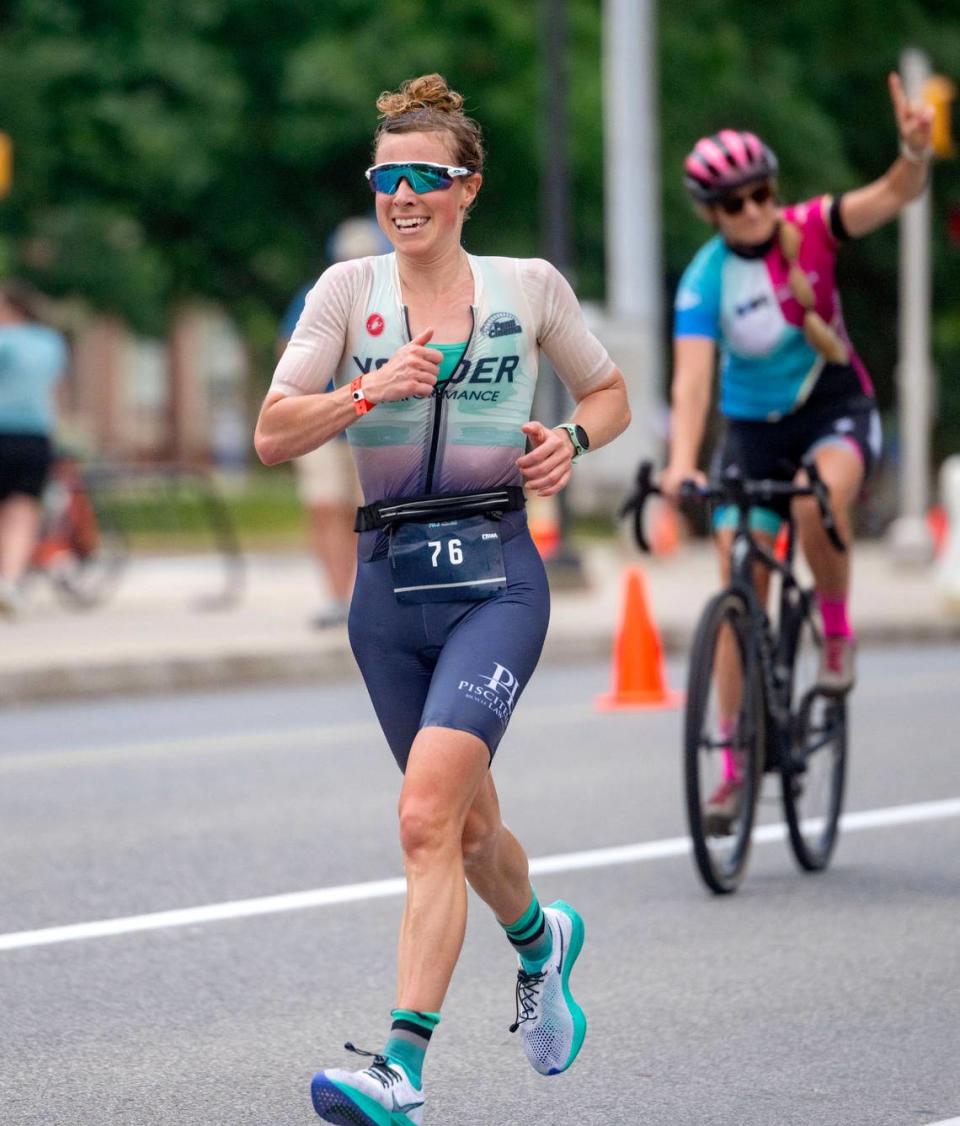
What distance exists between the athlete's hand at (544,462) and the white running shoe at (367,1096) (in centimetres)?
115

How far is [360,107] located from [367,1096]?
26.1m

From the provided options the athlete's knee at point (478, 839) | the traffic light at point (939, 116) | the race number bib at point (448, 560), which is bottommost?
the athlete's knee at point (478, 839)

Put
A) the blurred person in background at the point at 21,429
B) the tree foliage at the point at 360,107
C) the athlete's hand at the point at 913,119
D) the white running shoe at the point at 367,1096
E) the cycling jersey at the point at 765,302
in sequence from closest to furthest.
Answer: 1. the white running shoe at the point at 367,1096
2. the athlete's hand at the point at 913,119
3. the cycling jersey at the point at 765,302
4. the blurred person in background at the point at 21,429
5. the tree foliage at the point at 360,107

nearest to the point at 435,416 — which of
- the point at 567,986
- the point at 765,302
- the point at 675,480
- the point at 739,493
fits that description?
the point at 567,986

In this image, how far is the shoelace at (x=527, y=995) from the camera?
505 centimetres

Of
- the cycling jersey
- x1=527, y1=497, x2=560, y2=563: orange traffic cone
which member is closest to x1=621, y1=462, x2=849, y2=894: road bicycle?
the cycling jersey

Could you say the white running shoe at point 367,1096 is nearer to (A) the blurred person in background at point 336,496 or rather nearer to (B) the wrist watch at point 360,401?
(B) the wrist watch at point 360,401

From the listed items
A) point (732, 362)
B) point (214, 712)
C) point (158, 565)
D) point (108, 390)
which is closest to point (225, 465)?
point (108, 390)

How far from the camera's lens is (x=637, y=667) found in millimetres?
12195

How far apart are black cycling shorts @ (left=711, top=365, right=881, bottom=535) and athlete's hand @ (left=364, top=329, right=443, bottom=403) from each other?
3.15m

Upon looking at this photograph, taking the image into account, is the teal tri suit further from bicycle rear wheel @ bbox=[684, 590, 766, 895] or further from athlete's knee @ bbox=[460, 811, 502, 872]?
bicycle rear wheel @ bbox=[684, 590, 766, 895]

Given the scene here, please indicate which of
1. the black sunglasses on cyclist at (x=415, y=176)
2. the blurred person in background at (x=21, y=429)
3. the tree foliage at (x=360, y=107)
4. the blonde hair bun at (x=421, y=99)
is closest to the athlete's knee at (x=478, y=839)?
the black sunglasses on cyclist at (x=415, y=176)

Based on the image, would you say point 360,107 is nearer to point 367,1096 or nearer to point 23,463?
point 23,463

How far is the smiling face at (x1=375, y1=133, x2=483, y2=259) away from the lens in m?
4.84
